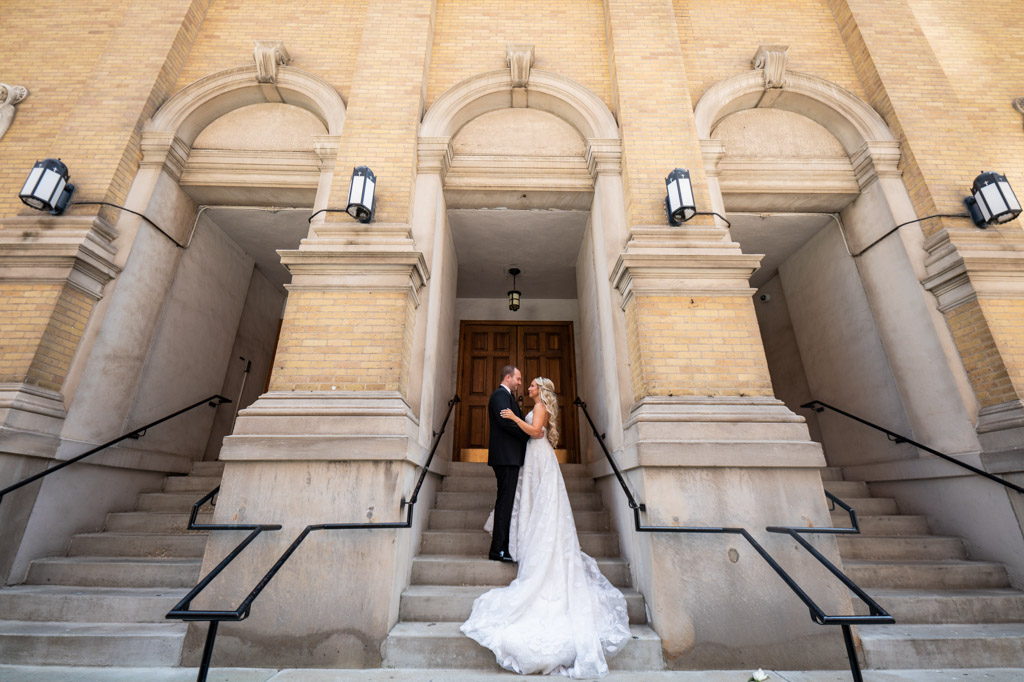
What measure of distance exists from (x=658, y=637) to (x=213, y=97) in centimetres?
810

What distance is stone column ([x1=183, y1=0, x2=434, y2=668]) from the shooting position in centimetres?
322

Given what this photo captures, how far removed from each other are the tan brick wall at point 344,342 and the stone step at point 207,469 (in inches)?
125

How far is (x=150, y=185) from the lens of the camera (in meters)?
5.61

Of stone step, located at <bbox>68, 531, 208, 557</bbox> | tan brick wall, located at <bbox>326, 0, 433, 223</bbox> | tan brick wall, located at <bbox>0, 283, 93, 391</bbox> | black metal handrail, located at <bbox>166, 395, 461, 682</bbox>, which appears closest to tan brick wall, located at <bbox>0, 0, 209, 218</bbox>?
tan brick wall, located at <bbox>0, 283, 93, 391</bbox>

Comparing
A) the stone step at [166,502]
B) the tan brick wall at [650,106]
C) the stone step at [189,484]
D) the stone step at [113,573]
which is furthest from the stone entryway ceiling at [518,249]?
the stone step at [113,573]

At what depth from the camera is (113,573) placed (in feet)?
13.4

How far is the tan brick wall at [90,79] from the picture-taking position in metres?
5.42

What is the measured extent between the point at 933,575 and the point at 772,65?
6.32 meters

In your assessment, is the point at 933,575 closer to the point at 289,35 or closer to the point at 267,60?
the point at 267,60

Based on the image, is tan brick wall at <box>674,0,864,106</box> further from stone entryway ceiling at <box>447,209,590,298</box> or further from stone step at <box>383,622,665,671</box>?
stone step at <box>383,622,665,671</box>

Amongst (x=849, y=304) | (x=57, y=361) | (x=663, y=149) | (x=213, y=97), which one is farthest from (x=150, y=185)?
(x=849, y=304)

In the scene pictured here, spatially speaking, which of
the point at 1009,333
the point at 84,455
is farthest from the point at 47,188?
the point at 1009,333

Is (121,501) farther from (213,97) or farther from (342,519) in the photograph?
(213,97)

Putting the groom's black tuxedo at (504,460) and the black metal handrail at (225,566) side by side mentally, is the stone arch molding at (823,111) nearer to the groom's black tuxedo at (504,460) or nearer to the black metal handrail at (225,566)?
the groom's black tuxedo at (504,460)
